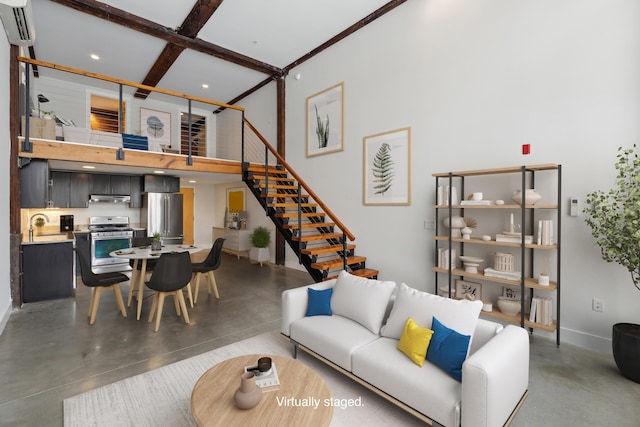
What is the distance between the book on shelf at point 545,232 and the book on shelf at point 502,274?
41 cm

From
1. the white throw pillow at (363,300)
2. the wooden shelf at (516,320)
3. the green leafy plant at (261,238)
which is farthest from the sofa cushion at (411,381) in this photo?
the green leafy plant at (261,238)

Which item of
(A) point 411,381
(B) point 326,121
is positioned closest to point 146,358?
(A) point 411,381

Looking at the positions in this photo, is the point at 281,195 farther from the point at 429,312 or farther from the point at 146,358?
the point at 429,312

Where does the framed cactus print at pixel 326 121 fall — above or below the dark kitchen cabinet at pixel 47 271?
above

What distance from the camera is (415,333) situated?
2051 millimetres

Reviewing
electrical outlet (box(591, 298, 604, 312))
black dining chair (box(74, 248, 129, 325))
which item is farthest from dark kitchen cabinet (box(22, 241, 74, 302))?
electrical outlet (box(591, 298, 604, 312))

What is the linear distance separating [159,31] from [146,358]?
5.09 metres

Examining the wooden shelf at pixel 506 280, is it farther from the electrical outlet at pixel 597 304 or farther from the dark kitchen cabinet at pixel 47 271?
the dark kitchen cabinet at pixel 47 271

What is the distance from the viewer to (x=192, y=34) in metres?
5.25

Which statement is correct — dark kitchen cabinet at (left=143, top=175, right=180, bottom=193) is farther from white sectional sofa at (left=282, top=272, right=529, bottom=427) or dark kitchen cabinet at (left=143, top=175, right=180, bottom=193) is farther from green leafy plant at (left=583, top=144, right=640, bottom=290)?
green leafy plant at (left=583, top=144, right=640, bottom=290)

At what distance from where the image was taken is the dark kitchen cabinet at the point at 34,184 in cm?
422

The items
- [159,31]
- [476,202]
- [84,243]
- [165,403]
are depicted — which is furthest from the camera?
[84,243]

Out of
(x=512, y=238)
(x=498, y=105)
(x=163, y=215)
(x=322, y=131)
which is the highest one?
(x=322, y=131)

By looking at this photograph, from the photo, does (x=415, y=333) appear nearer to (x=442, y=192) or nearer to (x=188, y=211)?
(x=442, y=192)
